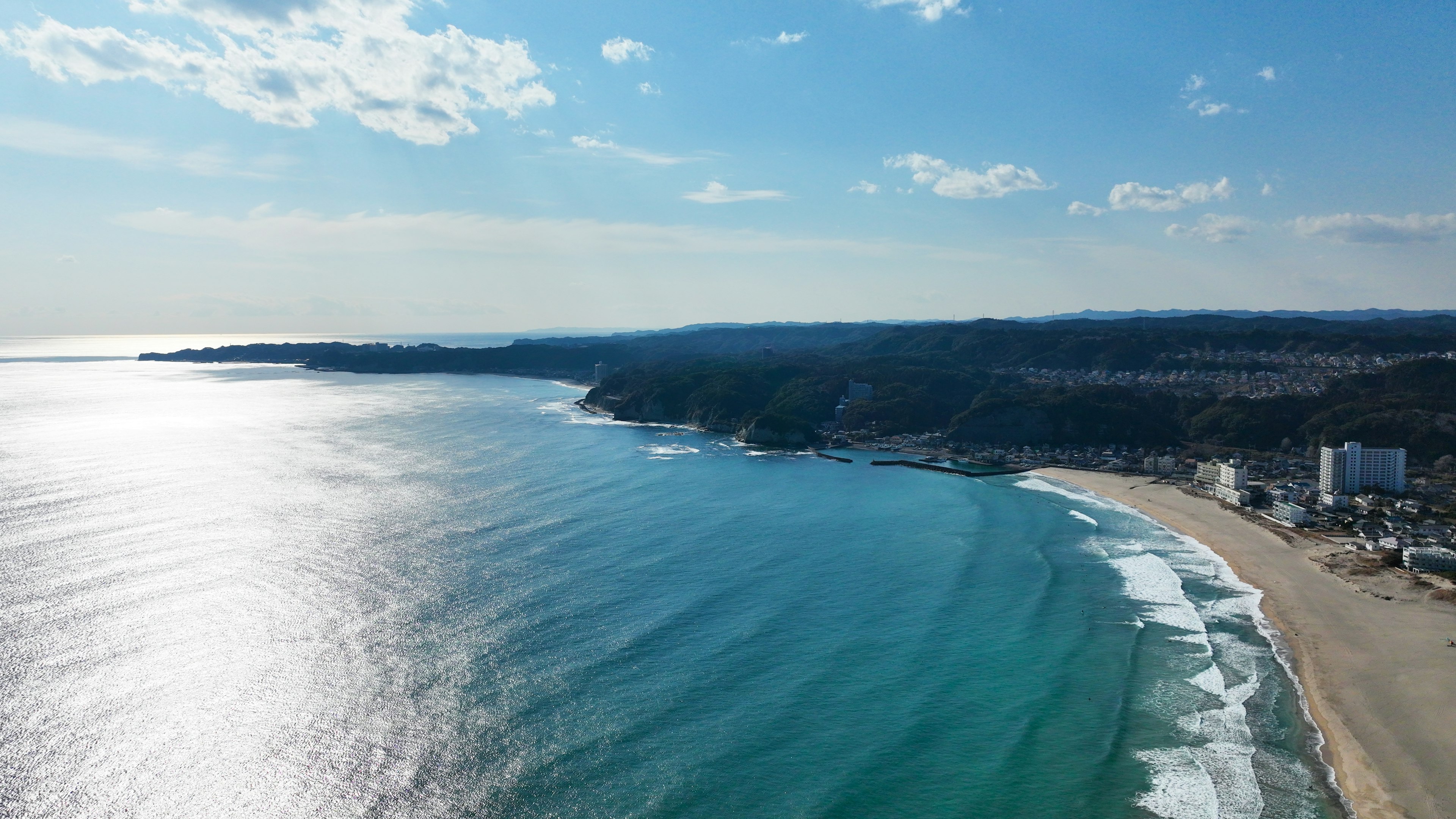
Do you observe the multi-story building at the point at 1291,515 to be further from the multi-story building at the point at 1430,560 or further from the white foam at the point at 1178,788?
the white foam at the point at 1178,788

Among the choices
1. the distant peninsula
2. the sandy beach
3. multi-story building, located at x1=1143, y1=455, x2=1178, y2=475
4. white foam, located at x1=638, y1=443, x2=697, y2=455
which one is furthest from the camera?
the distant peninsula

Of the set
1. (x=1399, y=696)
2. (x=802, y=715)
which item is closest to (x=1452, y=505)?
(x=1399, y=696)

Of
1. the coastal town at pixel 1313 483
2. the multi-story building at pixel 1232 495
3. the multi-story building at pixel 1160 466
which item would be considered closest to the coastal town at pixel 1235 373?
the coastal town at pixel 1313 483

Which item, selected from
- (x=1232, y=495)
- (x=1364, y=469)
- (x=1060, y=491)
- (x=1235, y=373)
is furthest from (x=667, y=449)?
(x=1235, y=373)

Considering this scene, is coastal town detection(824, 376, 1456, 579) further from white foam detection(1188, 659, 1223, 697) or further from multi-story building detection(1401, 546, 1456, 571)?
white foam detection(1188, 659, 1223, 697)

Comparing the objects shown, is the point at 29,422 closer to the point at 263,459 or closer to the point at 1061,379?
the point at 263,459

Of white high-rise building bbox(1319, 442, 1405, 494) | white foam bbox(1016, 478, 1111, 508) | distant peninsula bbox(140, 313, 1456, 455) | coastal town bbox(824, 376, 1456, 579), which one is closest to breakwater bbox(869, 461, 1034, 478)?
coastal town bbox(824, 376, 1456, 579)
